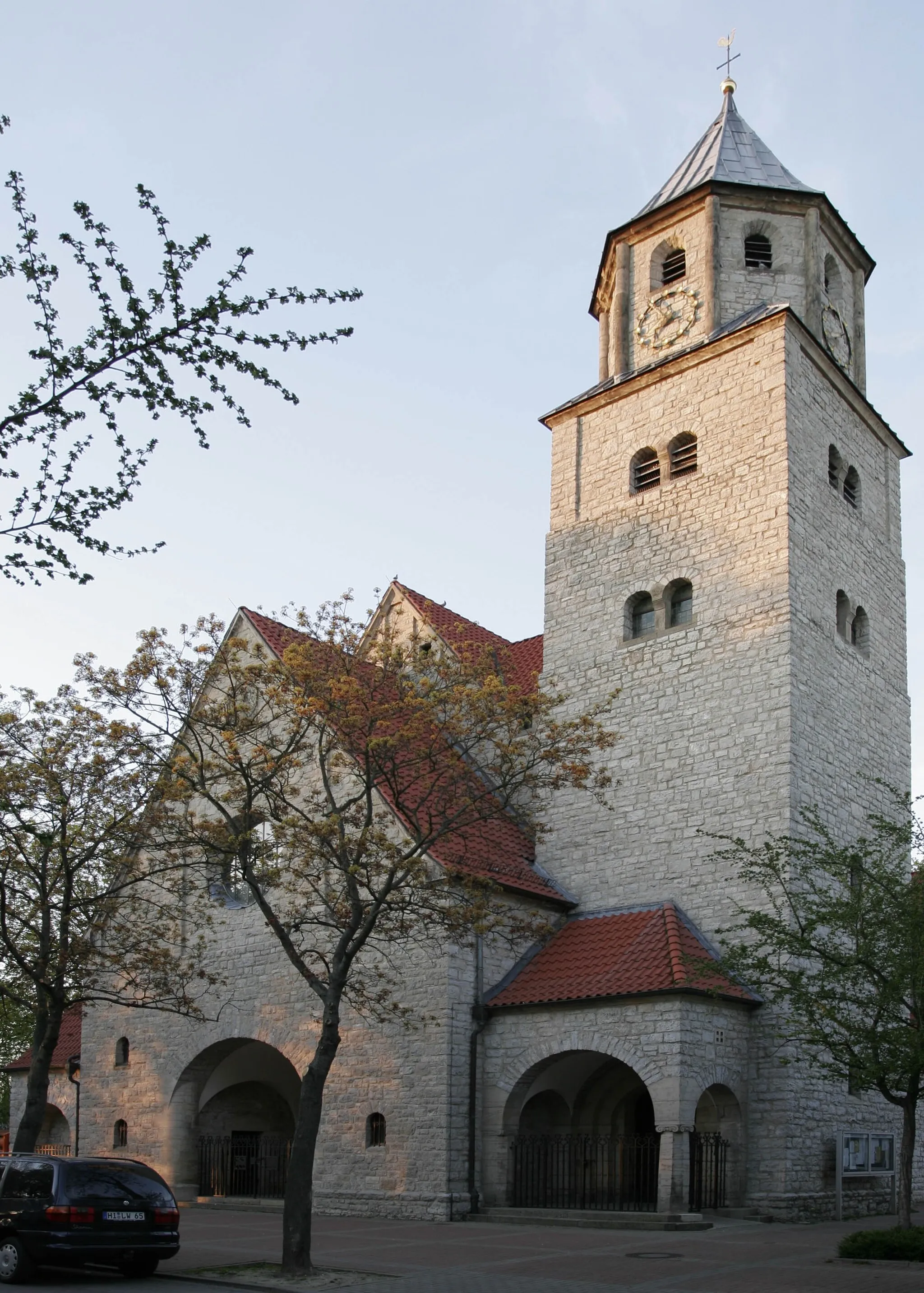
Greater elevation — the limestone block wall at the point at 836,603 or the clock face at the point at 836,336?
the clock face at the point at 836,336

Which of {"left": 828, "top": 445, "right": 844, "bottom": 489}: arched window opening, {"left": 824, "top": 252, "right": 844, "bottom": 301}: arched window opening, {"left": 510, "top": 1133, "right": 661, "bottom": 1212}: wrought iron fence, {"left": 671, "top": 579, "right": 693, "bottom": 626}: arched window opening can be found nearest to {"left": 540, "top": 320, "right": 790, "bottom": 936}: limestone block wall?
{"left": 671, "top": 579, "right": 693, "bottom": 626}: arched window opening

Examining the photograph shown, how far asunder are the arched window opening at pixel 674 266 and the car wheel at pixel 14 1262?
2096 cm

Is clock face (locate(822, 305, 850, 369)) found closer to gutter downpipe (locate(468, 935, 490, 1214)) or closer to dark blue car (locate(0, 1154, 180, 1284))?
gutter downpipe (locate(468, 935, 490, 1214))

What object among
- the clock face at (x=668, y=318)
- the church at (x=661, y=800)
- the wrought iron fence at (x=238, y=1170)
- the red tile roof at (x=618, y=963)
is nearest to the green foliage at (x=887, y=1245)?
the church at (x=661, y=800)

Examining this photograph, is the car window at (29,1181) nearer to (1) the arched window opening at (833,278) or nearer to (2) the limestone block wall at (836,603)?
(2) the limestone block wall at (836,603)

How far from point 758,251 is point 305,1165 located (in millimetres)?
19495

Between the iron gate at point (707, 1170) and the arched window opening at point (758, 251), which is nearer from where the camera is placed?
the iron gate at point (707, 1170)

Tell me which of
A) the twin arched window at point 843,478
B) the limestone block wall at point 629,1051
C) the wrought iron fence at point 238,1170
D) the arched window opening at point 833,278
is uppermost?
the arched window opening at point 833,278

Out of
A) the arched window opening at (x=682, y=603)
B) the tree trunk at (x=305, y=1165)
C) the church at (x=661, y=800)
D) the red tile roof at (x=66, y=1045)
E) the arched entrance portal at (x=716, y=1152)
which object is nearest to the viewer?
the tree trunk at (x=305, y=1165)

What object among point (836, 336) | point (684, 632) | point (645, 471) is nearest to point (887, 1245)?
point (684, 632)

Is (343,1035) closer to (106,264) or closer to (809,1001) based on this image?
(809,1001)

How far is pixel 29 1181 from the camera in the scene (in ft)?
42.7

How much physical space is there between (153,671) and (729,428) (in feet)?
40.7

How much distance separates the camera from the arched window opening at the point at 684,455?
24766 mm
